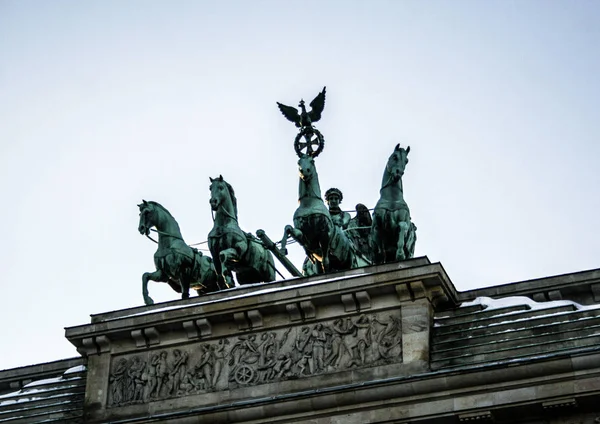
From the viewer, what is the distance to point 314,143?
36.3m

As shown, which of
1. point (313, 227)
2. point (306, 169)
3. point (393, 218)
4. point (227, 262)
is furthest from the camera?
point (227, 262)

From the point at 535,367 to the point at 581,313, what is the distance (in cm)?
174

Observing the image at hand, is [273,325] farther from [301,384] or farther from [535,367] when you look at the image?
[535,367]

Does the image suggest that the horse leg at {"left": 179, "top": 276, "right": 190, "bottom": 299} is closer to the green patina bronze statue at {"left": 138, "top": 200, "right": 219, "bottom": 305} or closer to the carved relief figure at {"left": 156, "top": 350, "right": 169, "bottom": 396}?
the green patina bronze statue at {"left": 138, "top": 200, "right": 219, "bottom": 305}

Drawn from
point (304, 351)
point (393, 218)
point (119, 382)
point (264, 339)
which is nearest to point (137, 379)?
point (119, 382)

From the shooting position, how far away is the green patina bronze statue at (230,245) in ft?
116

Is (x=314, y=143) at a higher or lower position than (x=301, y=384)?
higher

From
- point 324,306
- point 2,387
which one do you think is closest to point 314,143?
point 324,306

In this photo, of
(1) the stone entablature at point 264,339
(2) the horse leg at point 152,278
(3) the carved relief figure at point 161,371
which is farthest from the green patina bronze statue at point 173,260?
(3) the carved relief figure at point 161,371

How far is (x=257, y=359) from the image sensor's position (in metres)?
31.7

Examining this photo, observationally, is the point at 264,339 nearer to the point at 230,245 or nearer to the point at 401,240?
the point at 401,240

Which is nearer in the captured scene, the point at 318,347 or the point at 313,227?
the point at 318,347

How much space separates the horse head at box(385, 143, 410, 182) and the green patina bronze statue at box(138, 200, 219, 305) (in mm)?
4926

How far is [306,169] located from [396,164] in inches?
81.8
